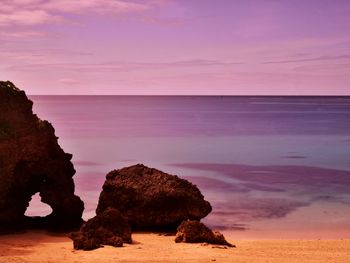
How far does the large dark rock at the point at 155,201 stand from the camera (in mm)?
16359

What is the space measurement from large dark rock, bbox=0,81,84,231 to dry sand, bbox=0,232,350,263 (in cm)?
102

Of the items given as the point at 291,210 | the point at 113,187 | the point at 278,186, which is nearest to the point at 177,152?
the point at 278,186

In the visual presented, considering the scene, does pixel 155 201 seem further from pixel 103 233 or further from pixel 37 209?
pixel 37 209

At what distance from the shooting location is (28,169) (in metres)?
15.9

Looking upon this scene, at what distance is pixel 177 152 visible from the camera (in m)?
50.6

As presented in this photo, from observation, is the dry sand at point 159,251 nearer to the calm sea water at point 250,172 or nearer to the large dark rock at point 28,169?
the large dark rock at point 28,169

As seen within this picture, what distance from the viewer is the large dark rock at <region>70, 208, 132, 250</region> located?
1295 centimetres

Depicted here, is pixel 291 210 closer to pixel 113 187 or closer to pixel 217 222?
pixel 217 222

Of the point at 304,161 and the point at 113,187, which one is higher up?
the point at 304,161

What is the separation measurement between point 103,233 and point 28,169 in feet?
11.9

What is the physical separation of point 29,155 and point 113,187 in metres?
2.75

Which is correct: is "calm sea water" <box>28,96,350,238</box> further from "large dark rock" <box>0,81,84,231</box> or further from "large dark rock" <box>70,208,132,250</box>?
"large dark rock" <box>70,208,132,250</box>

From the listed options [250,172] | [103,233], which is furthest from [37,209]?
[250,172]

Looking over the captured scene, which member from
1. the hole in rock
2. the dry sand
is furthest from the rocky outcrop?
the hole in rock
